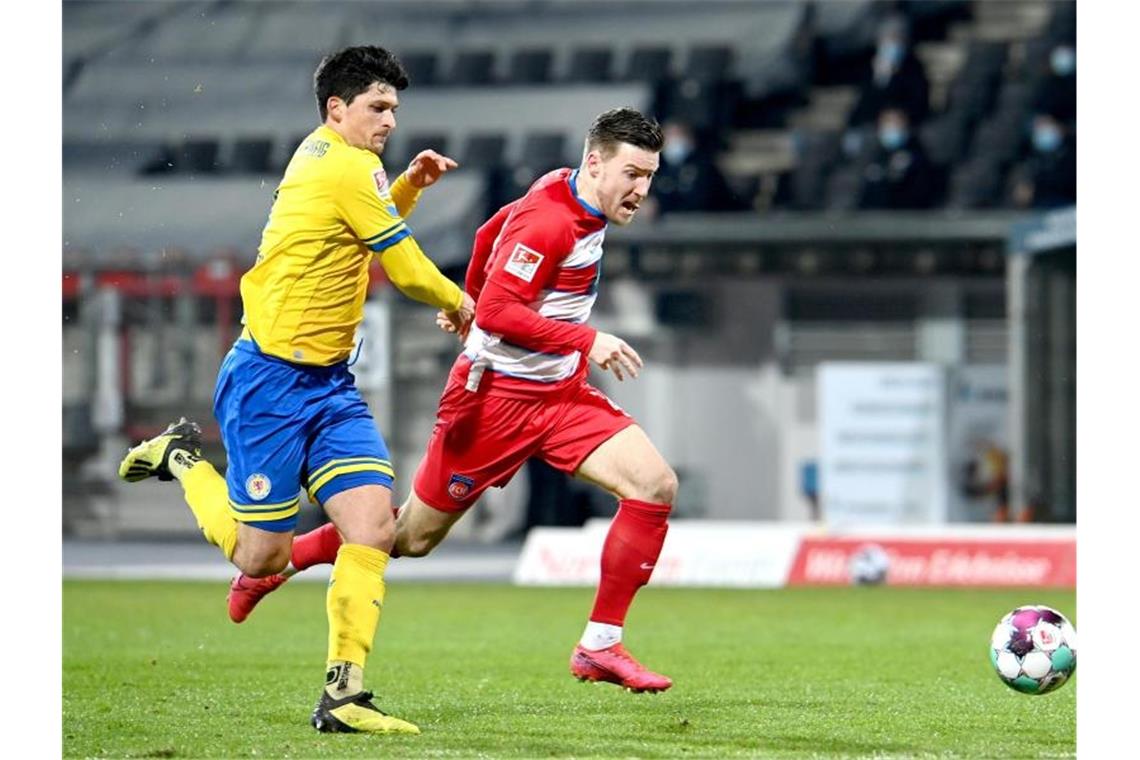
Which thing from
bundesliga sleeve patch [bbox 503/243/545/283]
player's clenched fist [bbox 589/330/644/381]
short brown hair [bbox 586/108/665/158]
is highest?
short brown hair [bbox 586/108/665/158]

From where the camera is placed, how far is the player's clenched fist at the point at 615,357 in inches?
272

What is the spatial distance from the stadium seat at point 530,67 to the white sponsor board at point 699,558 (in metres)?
9.06

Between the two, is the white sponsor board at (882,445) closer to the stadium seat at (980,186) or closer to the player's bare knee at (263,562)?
the stadium seat at (980,186)

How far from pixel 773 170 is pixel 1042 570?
8.40 metres

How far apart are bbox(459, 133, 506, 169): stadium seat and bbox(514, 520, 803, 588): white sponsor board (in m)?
7.34

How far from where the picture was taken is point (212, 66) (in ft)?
79.8

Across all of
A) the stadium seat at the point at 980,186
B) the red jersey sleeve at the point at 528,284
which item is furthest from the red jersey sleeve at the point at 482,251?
the stadium seat at the point at 980,186

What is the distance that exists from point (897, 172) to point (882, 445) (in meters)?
3.85

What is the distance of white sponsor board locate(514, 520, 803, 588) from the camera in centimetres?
1619

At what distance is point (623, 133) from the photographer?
7.60 meters

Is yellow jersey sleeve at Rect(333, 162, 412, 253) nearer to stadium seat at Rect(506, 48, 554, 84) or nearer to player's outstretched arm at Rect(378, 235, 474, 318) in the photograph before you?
player's outstretched arm at Rect(378, 235, 474, 318)

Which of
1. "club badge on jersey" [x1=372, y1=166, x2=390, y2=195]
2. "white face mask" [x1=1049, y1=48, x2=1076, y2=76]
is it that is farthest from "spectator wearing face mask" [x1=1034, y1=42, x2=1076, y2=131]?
"club badge on jersey" [x1=372, y1=166, x2=390, y2=195]

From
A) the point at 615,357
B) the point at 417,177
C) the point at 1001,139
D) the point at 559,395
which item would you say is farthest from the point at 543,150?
the point at 615,357
